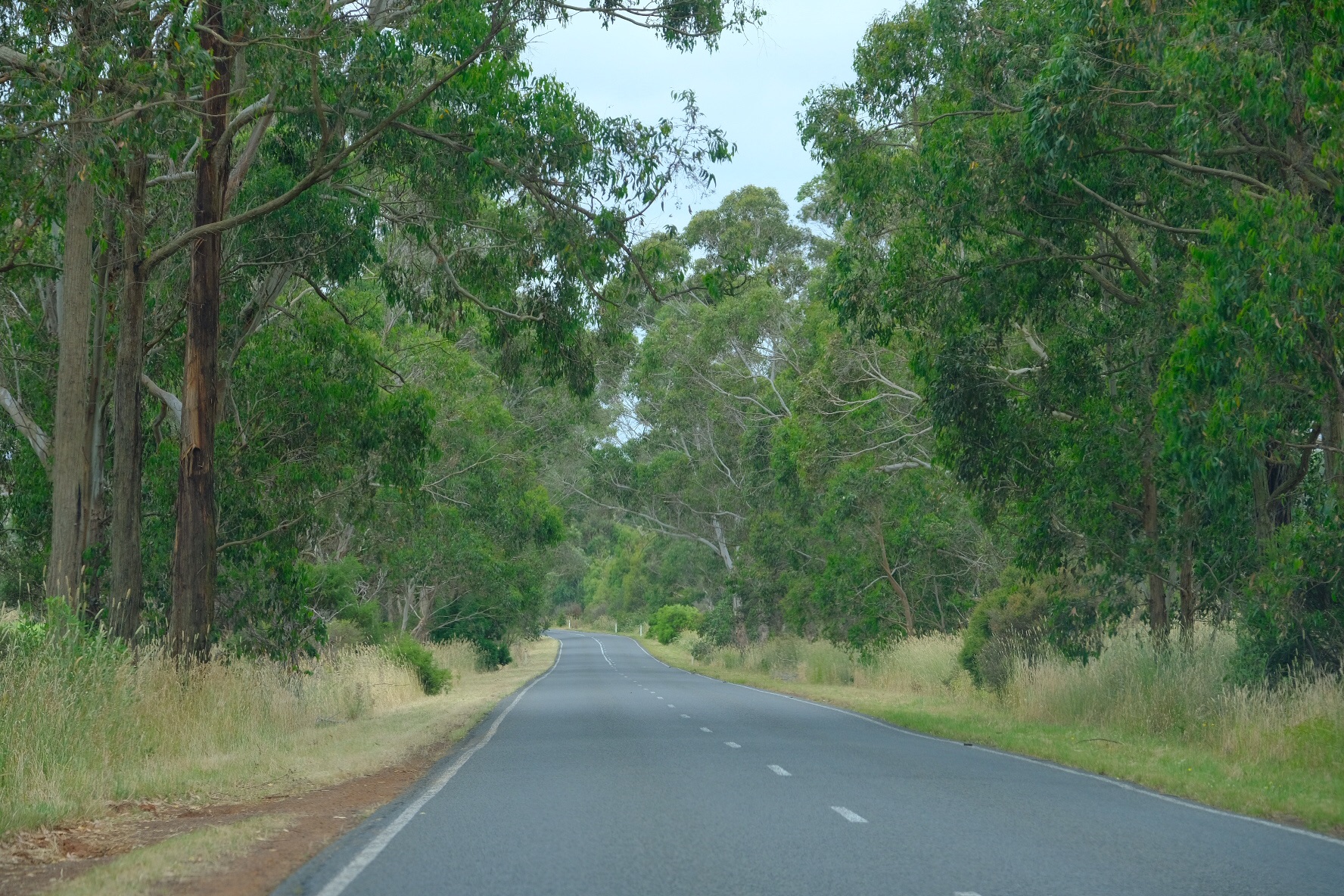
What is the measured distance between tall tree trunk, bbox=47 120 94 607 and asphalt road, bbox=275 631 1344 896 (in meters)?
5.58

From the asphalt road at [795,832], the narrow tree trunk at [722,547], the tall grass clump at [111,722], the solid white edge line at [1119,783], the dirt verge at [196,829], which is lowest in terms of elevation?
the solid white edge line at [1119,783]

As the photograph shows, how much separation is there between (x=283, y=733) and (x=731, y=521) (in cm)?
4178

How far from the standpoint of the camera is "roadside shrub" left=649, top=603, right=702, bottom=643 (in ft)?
303

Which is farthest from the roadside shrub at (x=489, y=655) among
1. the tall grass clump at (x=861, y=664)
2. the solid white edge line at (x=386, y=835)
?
the solid white edge line at (x=386, y=835)

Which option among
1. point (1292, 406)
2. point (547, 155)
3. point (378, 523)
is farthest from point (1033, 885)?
point (378, 523)

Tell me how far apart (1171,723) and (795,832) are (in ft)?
34.4

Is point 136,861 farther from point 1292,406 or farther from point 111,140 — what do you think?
point 1292,406

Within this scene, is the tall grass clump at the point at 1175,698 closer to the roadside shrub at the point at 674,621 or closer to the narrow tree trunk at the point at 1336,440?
the narrow tree trunk at the point at 1336,440

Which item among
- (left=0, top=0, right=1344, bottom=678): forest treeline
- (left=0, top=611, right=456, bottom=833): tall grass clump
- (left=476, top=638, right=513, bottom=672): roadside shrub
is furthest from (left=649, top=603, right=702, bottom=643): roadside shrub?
(left=0, top=611, right=456, bottom=833): tall grass clump

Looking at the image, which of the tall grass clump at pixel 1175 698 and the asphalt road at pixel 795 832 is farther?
the tall grass clump at pixel 1175 698

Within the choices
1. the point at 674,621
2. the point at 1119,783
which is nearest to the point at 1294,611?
the point at 1119,783

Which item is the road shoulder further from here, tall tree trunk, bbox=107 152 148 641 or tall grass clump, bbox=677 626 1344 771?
tall grass clump, bbox=677 626 1344 771

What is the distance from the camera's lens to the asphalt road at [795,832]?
7633 mm

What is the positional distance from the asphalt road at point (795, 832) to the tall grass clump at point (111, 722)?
2.40 m
